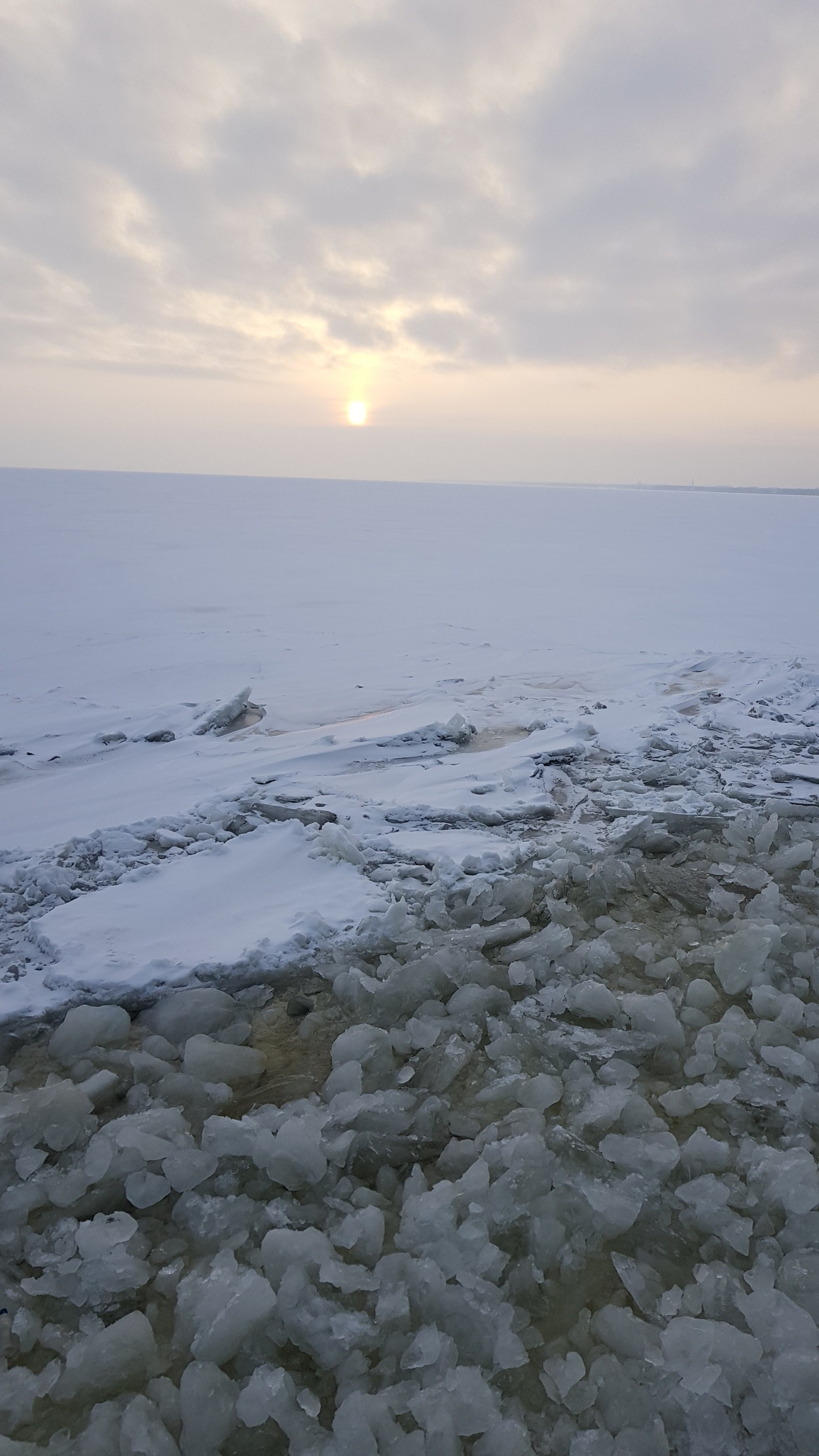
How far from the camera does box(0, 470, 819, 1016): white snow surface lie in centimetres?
301

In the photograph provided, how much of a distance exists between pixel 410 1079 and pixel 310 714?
12.0 ft

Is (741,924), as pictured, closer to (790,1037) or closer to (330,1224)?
(790,1037)

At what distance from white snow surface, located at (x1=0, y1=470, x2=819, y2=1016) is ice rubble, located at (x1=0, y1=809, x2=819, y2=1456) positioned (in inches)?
21.4

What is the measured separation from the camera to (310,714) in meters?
5.55

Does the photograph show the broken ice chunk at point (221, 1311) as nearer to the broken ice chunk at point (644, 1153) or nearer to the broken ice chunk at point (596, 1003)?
the broken ice chunk at point (644, 1153)

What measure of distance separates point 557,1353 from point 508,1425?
0.61 feet

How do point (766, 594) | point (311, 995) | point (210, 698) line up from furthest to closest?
point (766, 594) < point (210, 698) < point (311, 995)

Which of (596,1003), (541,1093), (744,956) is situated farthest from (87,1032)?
(744,956)

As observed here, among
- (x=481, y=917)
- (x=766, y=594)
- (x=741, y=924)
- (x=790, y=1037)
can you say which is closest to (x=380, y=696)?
(x=481, y=917)

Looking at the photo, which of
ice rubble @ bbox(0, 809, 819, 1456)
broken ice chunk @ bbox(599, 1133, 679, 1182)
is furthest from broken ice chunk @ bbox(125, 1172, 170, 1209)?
broken ice chunk @ bbox(599, 1133, 679, 1182)

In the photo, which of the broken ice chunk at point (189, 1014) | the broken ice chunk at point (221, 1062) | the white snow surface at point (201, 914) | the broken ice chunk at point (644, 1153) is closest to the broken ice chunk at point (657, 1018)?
the broken ice chunk at point (644, 1153)

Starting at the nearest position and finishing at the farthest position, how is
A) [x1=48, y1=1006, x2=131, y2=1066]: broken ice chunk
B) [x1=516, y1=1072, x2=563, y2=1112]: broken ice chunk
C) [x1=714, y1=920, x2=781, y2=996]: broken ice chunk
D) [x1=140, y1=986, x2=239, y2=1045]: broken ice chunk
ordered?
[x1=516, y1=1072, x2=563, y2=1112]: broken ice chunk < [x1=48, y1=1006, x2=131, y2=1066]: broken ice chunk < [x1=140, y1=986, x2=239, y2=1045]: broken ice chunk < [x1=714, y1=920, x2=781, y2=996]: broken ice chunk

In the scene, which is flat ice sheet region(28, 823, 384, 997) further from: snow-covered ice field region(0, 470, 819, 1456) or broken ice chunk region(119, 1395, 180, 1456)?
broken ice chunk region(119, 1395, 180, 1456)

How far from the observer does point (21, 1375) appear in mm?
1450
